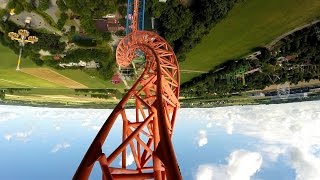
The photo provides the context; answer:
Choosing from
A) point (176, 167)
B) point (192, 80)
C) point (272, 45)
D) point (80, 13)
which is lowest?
point (176, 167)

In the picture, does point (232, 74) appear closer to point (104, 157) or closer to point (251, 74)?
point (251, 74)

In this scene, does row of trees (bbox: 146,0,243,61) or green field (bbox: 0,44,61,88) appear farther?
green field (bbox: 0,44,61,88)

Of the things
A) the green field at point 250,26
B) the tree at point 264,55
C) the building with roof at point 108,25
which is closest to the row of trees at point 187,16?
the green field at point 250,26

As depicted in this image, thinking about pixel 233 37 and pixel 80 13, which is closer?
pixel 80 13

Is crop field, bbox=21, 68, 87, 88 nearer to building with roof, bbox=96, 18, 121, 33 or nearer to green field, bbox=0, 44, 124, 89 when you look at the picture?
green field, bbox=0, 44, 124, 89

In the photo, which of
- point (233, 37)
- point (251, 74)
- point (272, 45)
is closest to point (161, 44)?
point (233, 37)

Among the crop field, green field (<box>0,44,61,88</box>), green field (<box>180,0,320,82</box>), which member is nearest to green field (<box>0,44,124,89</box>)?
green field (<box>0,44,61,88</box>)

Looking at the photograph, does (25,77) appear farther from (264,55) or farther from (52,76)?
(264,55)
